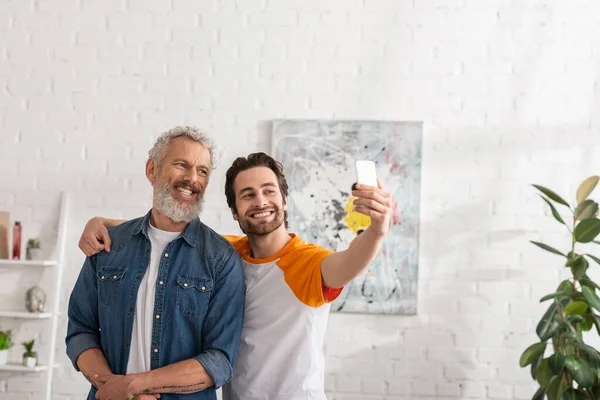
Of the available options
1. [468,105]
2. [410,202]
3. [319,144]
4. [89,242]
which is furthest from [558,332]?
[89,242]

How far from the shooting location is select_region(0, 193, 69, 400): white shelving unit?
3771 millimetres

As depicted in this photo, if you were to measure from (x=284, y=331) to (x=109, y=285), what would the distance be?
0.55m

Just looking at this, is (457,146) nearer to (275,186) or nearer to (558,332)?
(558,332)

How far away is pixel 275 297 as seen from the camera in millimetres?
2314

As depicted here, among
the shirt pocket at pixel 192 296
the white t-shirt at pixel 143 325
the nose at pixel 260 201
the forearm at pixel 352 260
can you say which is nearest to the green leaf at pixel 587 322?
the forearm at pixel 352 260

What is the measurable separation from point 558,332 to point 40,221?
2671 mm

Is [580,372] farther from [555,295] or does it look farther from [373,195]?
[373,195]

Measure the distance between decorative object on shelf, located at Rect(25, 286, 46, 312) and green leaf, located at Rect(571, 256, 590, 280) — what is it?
2.63m

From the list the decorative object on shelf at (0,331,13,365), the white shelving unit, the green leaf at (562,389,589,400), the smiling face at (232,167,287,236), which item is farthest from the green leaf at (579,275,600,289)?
Answer: the decorative object on shelf at (0,331,13,365)

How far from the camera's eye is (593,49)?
385 cm

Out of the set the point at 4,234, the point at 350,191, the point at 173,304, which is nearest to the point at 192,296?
the point at 173,304

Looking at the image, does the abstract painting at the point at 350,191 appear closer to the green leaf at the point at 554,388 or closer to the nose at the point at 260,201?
the green leaf at the point at 554,388

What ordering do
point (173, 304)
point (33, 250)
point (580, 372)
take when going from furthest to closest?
1. point (33, 250)
2. point (580, 372)
3. point (173, 304)

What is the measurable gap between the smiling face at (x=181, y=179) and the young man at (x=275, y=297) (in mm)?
130
